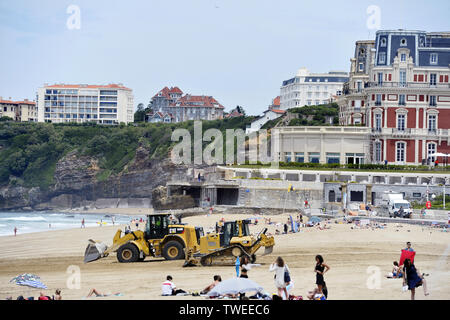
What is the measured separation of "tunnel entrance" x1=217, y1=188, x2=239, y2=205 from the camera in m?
59.6

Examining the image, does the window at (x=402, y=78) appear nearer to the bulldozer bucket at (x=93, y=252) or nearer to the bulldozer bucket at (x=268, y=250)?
the bulldozer bucket at (x=268, y=250)

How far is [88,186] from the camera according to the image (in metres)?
118

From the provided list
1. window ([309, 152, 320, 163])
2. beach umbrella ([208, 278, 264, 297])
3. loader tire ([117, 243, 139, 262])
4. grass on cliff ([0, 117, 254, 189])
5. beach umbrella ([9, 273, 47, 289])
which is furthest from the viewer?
grass on cliff ([0, 117, 254, 189])

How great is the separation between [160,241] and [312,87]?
122 meters

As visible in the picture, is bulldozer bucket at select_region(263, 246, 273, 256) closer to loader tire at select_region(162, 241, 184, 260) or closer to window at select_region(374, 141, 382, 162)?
loader tire at select_region(162, 241, 184, 260)

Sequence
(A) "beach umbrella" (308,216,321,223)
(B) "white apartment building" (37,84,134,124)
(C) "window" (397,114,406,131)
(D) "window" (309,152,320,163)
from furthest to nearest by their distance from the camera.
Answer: (B) "white apartment building" (37,84,134,124)
(D) "window" (309,152,320,163)
(C) "window" (397,114,406,131)
(A) "beach umbrella" (308,216,321,223)

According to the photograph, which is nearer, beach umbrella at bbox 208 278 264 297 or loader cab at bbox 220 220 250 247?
beach umbrella at bbox 208 278 264 297

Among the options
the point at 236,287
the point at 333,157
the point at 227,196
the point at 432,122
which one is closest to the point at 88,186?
the point at 333,157

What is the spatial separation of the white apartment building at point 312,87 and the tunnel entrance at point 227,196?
88.2 m

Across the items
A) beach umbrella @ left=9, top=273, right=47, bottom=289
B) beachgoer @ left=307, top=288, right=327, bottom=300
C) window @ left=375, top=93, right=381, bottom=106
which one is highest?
window @ left=375, top=93, right=381, bottom=106

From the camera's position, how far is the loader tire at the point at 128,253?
2870 cm

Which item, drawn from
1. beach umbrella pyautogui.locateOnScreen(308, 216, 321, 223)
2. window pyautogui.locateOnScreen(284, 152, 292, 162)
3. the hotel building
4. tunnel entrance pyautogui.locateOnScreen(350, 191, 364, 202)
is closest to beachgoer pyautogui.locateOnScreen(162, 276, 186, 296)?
beach umbrella pyautogui.locateOnScreen(308, 216, 321, 223)

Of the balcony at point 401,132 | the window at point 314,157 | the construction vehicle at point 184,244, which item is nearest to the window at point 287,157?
the window at point 314,157
